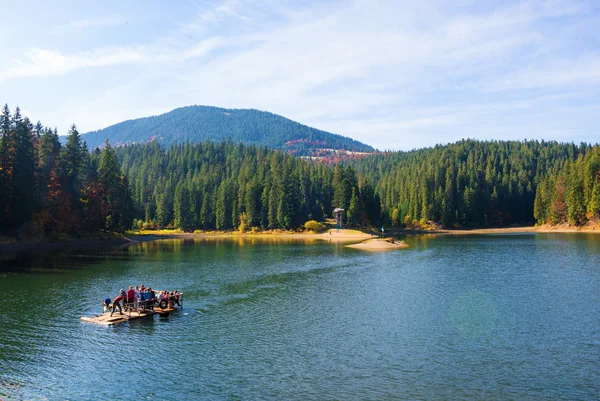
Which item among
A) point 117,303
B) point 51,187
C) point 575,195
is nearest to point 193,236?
point 51,187

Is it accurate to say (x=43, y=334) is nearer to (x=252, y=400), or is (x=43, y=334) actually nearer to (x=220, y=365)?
(x=220, y=365)

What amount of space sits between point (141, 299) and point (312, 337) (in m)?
19.1

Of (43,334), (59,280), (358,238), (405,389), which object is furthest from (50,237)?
(405,389)

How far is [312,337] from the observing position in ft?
132

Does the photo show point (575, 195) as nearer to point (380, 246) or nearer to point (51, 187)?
point (380, 246)

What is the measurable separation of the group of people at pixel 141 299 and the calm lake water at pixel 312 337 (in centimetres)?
199

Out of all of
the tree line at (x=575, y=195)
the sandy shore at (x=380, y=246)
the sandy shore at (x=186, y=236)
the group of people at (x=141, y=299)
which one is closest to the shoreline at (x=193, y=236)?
the sandy shore at (x=186, y=236)

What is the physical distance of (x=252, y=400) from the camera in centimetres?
2739

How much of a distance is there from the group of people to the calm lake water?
1.99 m

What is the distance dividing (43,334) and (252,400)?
22.4 metres

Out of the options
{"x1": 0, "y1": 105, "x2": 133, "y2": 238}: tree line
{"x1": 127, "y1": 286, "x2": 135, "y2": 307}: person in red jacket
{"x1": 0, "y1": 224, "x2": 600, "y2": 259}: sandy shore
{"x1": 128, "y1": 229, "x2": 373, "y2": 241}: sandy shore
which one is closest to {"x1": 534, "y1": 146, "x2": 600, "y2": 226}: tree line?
{"x1": 0, "y1": 224, "x2": 600, "y2": 259}: sandy shore

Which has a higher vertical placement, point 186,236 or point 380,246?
point 186,236

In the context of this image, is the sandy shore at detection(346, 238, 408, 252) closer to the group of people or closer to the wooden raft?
the group of people

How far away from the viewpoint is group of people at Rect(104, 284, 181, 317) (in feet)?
156
